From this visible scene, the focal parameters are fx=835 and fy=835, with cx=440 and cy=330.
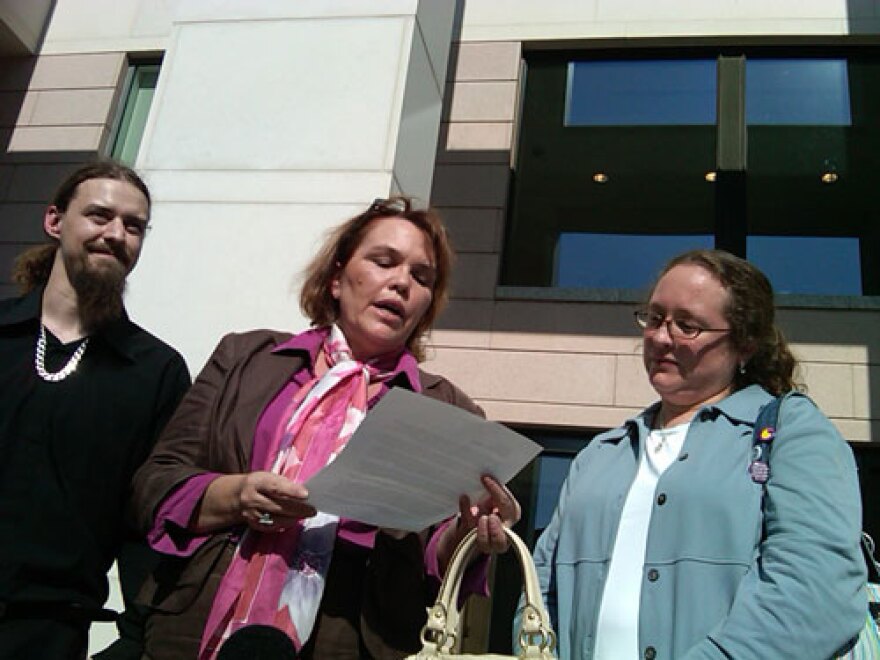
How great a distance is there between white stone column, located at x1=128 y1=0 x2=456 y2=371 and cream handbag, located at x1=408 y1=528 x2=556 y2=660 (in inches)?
57.7

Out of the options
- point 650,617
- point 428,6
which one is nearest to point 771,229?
point 428,6

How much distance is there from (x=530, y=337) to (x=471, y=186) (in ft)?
4.31

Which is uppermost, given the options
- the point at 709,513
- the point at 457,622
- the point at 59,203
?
the point at 59,203

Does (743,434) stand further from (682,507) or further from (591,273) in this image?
(591,273)

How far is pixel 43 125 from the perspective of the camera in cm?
700

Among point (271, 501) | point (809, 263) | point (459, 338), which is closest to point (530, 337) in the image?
point (459, 338)

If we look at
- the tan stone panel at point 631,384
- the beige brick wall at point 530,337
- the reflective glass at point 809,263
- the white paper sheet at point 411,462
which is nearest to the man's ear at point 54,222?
the white paper sheet at point 411,462

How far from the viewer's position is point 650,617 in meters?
1.75

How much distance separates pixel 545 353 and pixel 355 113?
10.2ft

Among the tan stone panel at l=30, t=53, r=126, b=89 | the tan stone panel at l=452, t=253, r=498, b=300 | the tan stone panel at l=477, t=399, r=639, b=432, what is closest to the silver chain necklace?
the tan stone panel at l=477, t=399, r=639, b=432

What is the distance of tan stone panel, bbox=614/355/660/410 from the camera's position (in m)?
5.73

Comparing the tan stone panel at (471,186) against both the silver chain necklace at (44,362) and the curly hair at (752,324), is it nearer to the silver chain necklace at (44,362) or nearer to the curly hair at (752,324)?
the curly hair at (752,324)

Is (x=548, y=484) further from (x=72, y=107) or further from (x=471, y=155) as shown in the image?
(x=72, y=107)

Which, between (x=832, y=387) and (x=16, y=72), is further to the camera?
(x=16, y=72)
